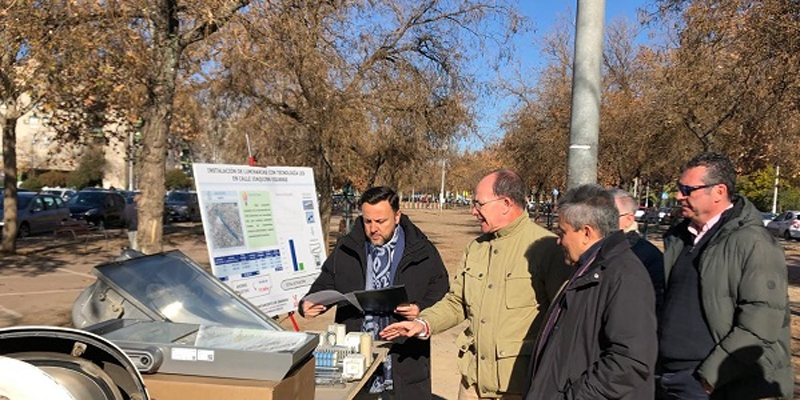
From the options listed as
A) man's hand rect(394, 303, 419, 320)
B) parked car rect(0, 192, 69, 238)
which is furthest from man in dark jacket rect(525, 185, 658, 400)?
parked car rect(0, 192, 69, 238)

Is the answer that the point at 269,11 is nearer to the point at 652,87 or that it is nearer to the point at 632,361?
the point at 632,361

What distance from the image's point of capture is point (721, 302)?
287cm

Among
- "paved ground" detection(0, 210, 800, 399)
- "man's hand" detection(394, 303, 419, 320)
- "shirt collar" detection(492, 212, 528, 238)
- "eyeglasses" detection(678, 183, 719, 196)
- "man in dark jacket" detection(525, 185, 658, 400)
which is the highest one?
"eyeglasses" detection(678, 183, 719, 196)

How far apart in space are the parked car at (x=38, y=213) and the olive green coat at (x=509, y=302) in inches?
873

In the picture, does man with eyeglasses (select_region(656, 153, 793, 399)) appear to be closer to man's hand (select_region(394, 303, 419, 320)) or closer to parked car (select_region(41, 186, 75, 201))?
man's hand (select_region(394, 303, 419, 320))

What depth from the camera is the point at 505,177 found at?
10.4 feet

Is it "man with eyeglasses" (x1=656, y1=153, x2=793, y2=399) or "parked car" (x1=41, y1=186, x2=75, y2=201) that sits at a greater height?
"man with eyeglasses" (x1=656, y1=153, x2=793, y2=399)

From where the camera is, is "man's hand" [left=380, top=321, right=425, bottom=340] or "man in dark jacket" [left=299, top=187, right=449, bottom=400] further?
"man in dark jacket" [left=299, top=187, right=449, bottom=400]

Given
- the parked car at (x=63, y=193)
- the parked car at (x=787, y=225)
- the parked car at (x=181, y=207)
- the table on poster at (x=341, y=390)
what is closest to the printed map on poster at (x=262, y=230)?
the table on poster at (x=341, y=390)

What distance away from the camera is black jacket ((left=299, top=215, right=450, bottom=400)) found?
12.7 feet

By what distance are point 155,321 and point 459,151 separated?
617 inches

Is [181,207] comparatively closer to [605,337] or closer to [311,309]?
[311,309]

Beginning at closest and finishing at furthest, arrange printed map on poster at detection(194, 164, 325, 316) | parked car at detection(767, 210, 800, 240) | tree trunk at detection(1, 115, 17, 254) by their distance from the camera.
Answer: printed map on poster at detection(194, 164, 325, 316), tree trunk at detection(1, 115, 17, 254), parked car at detection(767, 210, 800, 240)

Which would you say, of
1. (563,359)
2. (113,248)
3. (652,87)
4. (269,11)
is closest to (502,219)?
(563,359)
